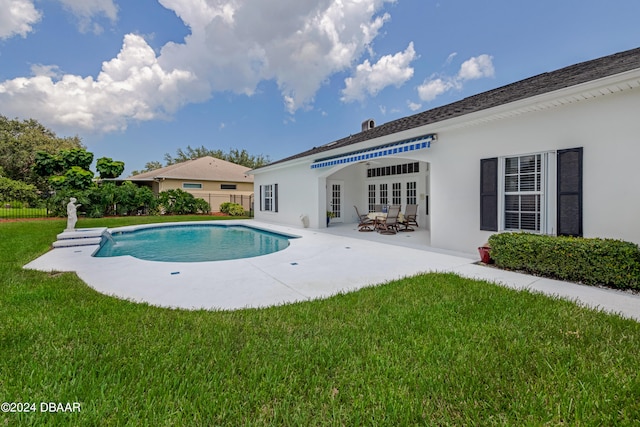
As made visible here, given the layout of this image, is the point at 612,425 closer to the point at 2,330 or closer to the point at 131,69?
the point at 2,330

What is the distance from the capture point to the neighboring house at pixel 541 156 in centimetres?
607

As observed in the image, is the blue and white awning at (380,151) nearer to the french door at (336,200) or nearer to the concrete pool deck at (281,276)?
the french door at (336,200)

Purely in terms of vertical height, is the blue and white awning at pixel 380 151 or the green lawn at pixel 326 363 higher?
the blue and white awning at pixel 380 151

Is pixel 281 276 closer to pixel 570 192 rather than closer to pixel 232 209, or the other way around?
pixel 570 192

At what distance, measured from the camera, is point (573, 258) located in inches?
235

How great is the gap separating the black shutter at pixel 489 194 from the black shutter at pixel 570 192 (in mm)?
1449

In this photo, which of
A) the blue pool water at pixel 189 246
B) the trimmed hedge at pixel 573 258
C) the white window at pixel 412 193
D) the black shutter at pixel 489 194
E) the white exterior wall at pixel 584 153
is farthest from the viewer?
the white window at pixel 412 193

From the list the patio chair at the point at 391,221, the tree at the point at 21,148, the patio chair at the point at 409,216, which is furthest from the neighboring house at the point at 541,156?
the tree at the point at 21,148

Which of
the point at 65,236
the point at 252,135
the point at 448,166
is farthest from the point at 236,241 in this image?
the point at 252,135

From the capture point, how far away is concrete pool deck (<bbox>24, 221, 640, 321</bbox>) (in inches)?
205

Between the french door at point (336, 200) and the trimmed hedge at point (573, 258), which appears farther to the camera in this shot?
the french door at point (336, 200)

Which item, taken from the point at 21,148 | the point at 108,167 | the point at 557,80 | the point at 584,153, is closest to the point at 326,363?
the point at 584,153

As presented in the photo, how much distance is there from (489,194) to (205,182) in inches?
1135

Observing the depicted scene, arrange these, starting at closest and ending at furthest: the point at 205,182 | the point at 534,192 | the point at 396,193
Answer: the point at 534,192 → the point at 396,193 → the point at 205,182
